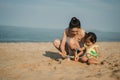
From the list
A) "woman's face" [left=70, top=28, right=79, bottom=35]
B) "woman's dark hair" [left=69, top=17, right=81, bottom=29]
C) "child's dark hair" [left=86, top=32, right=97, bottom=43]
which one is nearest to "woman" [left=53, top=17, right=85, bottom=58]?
"woman's face" [left=70, top=28, right=79, bottom=35]

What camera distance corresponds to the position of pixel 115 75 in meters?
4.66

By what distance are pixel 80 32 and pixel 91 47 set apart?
679mm

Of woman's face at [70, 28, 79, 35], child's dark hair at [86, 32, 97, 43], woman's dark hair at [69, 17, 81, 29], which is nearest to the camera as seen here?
child's dark hair at [86, 32, 97, 43]

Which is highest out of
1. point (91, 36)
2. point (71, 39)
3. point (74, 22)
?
point (74, 22)

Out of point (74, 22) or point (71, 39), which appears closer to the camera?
point (74, 22)

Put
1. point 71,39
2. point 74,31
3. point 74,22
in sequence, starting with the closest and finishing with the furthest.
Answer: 1. point 74,22
2. point 74,31
3. point 71,39

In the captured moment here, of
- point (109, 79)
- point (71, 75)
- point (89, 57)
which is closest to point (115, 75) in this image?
point (109, 79)

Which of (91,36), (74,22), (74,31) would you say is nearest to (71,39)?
(74,31)

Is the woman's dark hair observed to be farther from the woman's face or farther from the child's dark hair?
the child's dark hair

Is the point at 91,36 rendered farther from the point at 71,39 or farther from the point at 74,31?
the point at 71,39

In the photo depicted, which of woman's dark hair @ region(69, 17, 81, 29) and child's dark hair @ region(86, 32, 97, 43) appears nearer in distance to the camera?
child's dark hair @ region(86, 32, 97, 43)

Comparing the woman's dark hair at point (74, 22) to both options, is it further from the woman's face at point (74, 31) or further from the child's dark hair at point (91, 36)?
the child's dark hair at point (91, 36)

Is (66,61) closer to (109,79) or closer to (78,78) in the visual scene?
(78,78)

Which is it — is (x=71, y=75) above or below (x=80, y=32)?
below
